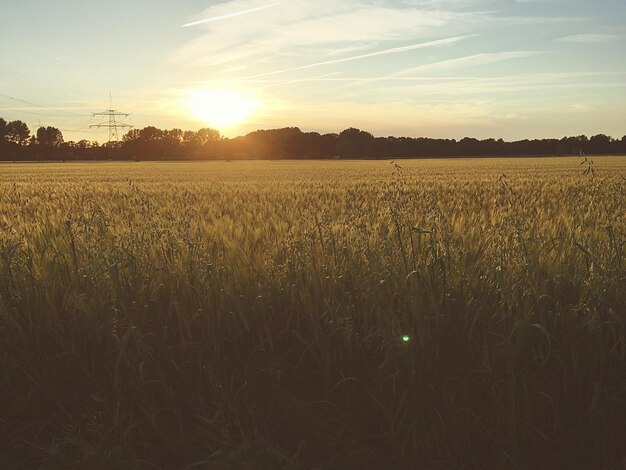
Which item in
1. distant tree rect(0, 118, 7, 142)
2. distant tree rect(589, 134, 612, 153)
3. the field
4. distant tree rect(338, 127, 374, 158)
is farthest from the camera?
distant tree rect(0, 118, 7, 142)

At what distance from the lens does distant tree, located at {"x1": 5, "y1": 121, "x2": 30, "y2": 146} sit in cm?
13096

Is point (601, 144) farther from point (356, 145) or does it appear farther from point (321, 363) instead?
point (321, 363)

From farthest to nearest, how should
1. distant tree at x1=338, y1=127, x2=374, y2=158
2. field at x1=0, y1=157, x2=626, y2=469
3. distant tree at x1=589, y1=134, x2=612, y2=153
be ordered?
distant tree at x1=338, y1=127, x2=374, y2=158, distant tree at x1=589, y1=134, x2=612, y2=153, field at x1=0, y1=157, x2=626, y2=469

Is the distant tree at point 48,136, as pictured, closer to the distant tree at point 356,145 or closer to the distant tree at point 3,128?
the distant tree at point 3,128

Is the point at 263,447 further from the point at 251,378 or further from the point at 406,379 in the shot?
the point at 406,379

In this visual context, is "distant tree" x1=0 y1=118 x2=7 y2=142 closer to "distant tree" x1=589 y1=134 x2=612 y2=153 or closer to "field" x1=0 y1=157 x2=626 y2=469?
"distant tree" x1=589 y1=134 x2=612 y2=153

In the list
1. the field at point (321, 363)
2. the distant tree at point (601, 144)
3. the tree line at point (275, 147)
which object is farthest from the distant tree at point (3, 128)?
the field at point (321, 363)

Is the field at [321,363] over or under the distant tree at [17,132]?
under

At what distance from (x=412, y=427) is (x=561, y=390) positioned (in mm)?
914

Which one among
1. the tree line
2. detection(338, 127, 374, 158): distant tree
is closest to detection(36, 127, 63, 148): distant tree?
the tree line

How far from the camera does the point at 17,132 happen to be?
133 meters

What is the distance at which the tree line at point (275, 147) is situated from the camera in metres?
101

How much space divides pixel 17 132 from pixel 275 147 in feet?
229

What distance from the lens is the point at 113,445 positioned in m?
2.91
